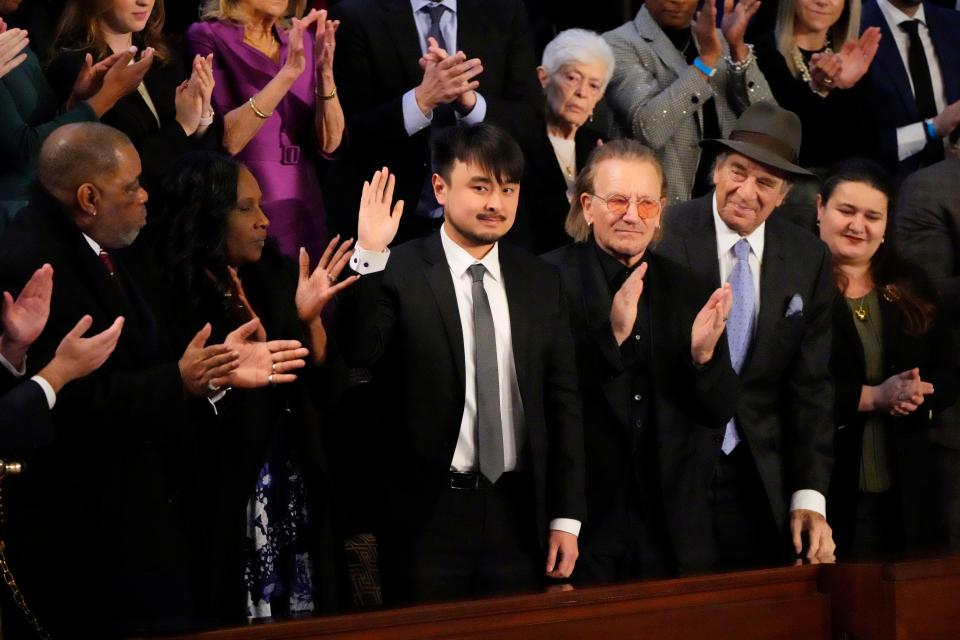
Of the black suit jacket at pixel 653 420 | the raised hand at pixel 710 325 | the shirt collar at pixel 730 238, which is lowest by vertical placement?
the black suit jacket at pixel 653 420

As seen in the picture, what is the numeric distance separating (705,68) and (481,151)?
1339 mm

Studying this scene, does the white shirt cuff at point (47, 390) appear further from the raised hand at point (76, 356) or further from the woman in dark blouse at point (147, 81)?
the woman in dark blouse at point (147, 81)

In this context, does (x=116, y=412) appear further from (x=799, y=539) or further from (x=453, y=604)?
(x=799, y=539)

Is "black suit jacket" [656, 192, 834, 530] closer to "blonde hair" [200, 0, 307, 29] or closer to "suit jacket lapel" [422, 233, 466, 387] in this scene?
"suit jacket lapel" [422, 233, 466, 387]

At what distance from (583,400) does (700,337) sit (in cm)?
33

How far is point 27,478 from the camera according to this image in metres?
3.29

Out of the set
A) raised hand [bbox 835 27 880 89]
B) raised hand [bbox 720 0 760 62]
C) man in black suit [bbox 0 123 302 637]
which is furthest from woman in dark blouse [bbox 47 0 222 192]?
raised hand [bbox 835 27 880 89]

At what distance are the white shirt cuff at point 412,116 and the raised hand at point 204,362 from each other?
1178 millimetres

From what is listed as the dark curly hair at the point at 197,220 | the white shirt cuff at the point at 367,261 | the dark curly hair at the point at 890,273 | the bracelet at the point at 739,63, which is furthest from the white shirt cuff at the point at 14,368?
the bracelet at the point at 739,63

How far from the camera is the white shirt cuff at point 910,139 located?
532cm

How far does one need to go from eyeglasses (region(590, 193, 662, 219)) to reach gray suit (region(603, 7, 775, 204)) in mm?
822

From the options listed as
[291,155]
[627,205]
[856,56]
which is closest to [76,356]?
[291,155]

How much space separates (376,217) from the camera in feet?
12.4

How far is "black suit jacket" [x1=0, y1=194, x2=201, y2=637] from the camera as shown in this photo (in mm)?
3287
